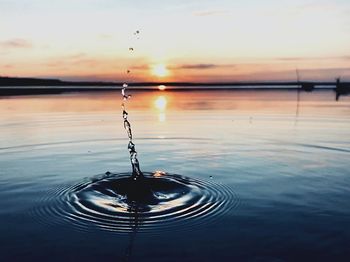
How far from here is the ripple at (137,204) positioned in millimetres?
9586

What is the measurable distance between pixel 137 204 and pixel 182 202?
135 centimetres

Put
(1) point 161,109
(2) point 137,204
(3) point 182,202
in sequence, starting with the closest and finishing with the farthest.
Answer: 1. (2) point 137,204
2. (3) point 182,202
3. (1) point 161,109

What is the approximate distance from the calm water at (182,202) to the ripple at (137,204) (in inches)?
1.3

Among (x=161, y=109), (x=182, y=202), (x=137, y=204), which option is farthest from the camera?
(x=161, y=109)

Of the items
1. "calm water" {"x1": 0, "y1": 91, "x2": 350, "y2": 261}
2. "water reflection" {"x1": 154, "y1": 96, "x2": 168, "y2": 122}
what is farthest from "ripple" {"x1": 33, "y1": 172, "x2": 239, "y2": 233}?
"water reflection" {"x1": 154, "y1": 96, "x2": 168, "y2": 122}

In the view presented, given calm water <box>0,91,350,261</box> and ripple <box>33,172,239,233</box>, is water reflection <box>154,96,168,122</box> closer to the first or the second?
calm water <box>0,91,350,261</box>

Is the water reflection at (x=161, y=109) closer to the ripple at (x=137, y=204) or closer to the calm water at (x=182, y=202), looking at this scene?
the calm water at (x=182, y=202)

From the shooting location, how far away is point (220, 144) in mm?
22203

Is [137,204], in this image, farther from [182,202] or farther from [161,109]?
[161,109]

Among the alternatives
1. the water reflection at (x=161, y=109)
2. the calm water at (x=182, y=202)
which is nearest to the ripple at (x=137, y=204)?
the calm water at (x=182, y=202)

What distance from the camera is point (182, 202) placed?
11.2 meters

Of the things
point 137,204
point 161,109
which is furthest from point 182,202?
point 161,109

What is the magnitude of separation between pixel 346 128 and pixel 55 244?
2613cm

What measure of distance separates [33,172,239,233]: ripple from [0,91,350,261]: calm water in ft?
→ 0.10
